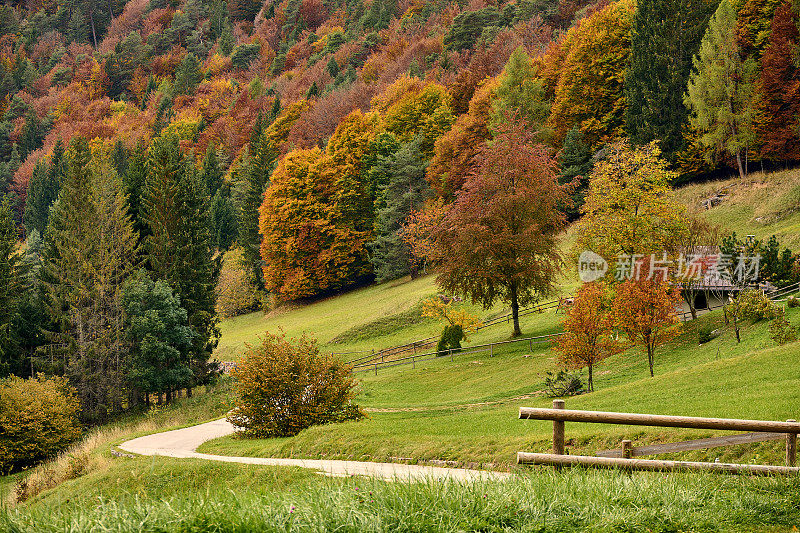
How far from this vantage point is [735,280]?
32.3m

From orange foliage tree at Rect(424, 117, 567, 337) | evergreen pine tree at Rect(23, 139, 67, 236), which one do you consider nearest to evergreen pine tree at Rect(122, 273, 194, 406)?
orange foliage tree at Rect(424, 117, 567, 337)

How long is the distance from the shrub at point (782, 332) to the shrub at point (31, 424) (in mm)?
28916

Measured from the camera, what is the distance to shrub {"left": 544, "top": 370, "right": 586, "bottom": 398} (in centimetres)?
2382

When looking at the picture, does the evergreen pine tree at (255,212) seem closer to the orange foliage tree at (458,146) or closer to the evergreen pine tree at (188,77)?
the orange foliage tree at (458,146)

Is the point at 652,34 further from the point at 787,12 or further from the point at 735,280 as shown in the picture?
the point at 735,280

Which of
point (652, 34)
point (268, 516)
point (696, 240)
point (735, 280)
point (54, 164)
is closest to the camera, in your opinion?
point (268, 516)

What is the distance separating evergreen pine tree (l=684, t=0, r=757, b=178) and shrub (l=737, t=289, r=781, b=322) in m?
26.4

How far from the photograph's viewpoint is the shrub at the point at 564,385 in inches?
938

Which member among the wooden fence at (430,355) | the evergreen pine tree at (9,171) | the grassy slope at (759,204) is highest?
the evergreen pine tree at (9,171)

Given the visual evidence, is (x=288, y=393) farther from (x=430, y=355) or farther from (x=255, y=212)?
(x=255, y=212)

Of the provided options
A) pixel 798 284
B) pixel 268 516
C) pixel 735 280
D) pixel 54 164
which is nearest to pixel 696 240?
pixel 735 280

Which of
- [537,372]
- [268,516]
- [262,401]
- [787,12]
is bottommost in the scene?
[537,372]

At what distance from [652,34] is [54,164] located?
93.1 m

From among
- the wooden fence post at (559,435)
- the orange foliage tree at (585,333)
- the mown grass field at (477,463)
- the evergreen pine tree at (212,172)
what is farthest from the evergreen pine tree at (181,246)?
the evergreen pine tree at (212,172)
